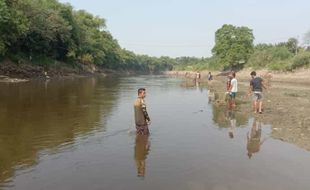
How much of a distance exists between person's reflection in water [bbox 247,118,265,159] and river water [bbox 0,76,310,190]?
0.03 m

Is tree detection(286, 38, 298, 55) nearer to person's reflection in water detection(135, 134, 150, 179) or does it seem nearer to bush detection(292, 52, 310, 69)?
bush detection(292, 52, 310, 69)

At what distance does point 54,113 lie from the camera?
19359 millimetres

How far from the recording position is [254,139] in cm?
1338

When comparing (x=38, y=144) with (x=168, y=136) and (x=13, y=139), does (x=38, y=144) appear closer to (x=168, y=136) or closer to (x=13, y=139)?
(x=13, y=139)

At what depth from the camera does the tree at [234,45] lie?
99.9m

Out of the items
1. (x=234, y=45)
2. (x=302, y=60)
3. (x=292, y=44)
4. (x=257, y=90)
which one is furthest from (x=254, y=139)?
(x=292, y=44)

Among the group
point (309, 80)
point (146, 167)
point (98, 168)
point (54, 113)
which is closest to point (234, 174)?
point (146, 167)

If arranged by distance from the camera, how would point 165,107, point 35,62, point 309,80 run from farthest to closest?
point 35,62 < point 309,80 < point 165,107

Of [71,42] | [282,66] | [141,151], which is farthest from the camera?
[71,42]

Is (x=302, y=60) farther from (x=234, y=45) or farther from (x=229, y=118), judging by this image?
(x=229, y=118)

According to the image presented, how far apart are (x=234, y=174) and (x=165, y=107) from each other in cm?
1410

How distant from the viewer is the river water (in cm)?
859

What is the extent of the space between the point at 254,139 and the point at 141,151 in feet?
14.0

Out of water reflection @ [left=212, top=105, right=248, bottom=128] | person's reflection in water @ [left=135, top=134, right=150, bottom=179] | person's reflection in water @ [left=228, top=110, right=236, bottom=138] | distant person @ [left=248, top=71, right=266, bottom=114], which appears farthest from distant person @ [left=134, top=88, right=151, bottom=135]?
distant person @ [left=248, top=71, right=266, bottom=114]
